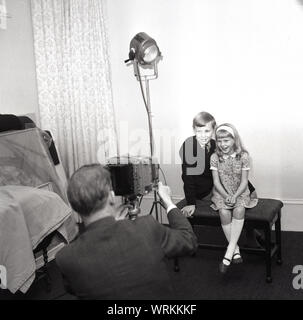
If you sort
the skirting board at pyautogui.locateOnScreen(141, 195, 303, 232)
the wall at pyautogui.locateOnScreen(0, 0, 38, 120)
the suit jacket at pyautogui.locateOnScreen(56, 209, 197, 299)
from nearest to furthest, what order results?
the suit jacket at pyautogui.locateOnScreen(56, 209, 197, 299)
the skirting board at pyautogui.locateOnScreen(141, 195, 303, 232)
the wall at pyautogui.locateOnScreen(0, 0, 38, 120)

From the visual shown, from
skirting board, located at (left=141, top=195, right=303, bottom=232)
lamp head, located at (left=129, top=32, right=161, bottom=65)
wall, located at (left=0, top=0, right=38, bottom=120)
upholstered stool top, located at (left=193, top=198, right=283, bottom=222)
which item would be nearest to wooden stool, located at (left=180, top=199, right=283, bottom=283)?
upholstered stool top, located at (left=193, top=198, right=283, bottom=222)

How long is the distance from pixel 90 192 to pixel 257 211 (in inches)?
63.7

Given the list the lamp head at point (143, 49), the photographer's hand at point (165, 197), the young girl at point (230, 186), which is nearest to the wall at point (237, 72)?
the lamp head at point (143, 49)

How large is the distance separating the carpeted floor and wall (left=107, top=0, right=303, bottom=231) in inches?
29.1

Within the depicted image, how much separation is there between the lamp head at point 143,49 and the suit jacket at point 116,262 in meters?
2.18

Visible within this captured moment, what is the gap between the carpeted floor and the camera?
8.59 ft

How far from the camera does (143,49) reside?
340 centimetres

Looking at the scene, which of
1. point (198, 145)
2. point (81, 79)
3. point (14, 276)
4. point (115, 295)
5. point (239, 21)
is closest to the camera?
point (115, 295)

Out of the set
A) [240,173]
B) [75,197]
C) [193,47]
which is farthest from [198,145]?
[75,197]

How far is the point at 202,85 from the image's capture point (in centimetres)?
371

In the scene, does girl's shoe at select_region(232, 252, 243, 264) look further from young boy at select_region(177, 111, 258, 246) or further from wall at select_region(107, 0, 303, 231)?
wall at select_region(107, 0, 303, 231)

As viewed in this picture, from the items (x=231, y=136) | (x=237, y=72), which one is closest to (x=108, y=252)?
(x=231, y=136)
